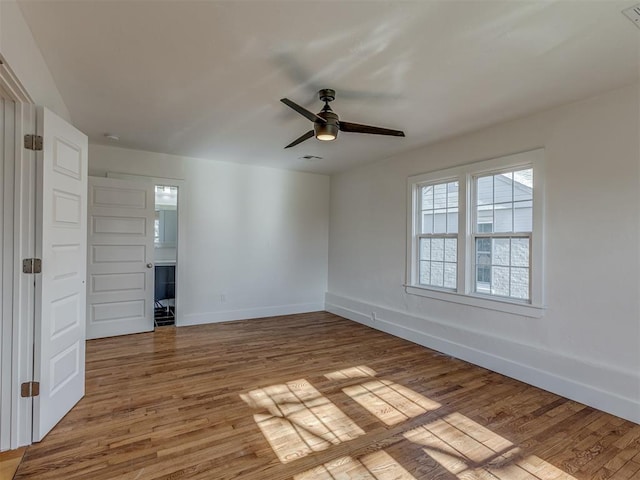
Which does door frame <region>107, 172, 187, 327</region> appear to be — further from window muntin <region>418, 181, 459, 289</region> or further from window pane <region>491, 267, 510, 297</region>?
window pane <region>491, 267, 510, 297</region>

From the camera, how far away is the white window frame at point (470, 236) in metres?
3.11

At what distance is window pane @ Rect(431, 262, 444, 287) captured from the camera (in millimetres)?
4195

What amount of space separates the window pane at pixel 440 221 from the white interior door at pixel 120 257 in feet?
12.8

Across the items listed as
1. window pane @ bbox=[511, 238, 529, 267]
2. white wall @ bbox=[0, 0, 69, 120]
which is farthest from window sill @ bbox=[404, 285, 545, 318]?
white wall @ bbox=[0, 0, 69, 120]

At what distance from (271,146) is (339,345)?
8.94ft

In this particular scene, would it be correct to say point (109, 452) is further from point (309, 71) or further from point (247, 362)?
point (309, 71)

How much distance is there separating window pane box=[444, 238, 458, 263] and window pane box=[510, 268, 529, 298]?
2.26ft

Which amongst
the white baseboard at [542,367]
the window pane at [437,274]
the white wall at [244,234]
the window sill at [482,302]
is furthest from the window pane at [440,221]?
the white wall at [244,234]

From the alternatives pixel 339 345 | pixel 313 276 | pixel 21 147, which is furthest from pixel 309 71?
pixel 313 276

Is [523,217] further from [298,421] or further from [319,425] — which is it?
[298,421]

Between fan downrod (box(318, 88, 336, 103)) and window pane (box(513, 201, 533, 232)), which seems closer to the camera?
fan downrod (box(318, 88, 336, 103))

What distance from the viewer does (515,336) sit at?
3.29 m

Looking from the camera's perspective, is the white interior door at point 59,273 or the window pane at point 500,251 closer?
the white interior door at point 59,273

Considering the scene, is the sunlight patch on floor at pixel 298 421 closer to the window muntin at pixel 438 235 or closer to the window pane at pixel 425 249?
the window muntin at pixel 438 235
